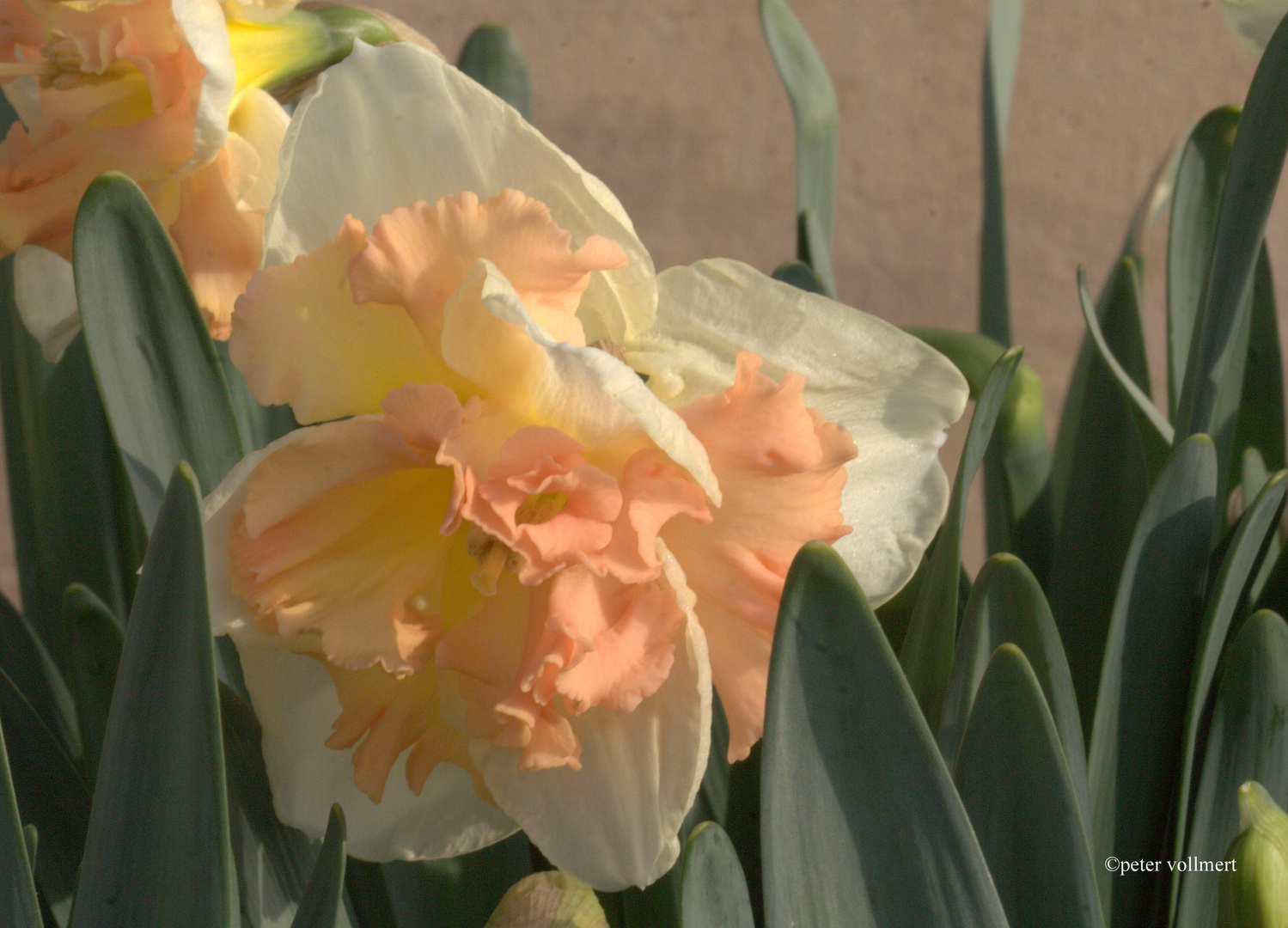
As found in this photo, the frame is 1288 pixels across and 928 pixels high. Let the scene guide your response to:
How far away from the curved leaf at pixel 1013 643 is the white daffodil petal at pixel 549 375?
12 centimetres

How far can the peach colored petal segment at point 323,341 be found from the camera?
235 millimetres

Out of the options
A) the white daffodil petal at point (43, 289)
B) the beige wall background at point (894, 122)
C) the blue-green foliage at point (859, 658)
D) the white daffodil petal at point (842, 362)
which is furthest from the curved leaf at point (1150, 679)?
the beige wall background at point (894, 122)

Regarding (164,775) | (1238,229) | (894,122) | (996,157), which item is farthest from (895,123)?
(164,775)

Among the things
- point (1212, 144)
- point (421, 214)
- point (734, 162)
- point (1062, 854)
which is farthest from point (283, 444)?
point (734, 162)

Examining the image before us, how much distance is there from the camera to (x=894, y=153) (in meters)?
1.11

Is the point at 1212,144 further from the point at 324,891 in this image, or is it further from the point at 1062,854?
the point at 324,891

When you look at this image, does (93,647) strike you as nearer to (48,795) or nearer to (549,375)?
(48,795)

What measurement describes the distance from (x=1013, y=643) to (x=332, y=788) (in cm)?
18

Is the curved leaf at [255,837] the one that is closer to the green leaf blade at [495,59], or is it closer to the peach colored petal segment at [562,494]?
the peach colored petal segment at [562,494]

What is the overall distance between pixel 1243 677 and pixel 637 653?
8.3 inches

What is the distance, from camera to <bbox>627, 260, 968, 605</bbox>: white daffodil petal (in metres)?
0.26

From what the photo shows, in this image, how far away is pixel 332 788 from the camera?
0.84ft

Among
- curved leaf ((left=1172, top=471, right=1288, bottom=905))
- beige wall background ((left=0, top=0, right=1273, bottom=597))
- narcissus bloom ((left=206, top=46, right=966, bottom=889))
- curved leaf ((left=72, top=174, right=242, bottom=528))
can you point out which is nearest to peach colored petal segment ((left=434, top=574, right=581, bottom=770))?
narcissus bloom ((left=206, top=46, right=966, bottom=889))

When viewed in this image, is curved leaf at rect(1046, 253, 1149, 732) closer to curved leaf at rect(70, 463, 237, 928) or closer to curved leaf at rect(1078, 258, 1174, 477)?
curved leaf at rect(1078, 258, 1174, 477)
